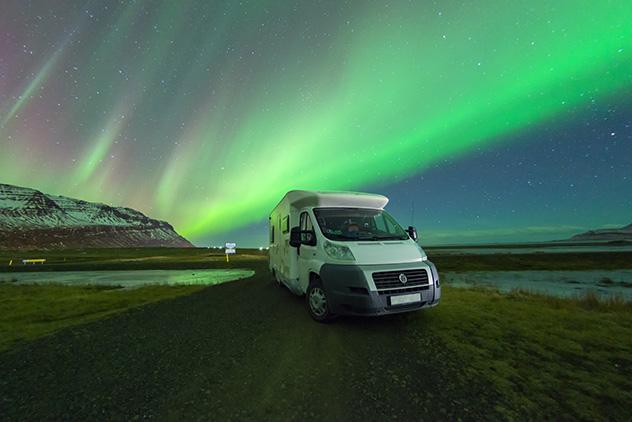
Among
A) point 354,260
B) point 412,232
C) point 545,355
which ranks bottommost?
point 545,355

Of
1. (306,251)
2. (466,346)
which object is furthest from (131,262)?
(466,346)

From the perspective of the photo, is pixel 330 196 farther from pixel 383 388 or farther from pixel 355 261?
pixel 383 388

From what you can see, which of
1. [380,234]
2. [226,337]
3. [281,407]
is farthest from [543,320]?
[226,337]

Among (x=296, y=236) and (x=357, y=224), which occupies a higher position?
(x=357, y=224)

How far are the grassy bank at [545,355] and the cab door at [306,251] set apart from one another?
3.14 meters

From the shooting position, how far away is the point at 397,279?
21.5 feet

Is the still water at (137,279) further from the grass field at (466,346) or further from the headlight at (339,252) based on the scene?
the headlight at (339,252)

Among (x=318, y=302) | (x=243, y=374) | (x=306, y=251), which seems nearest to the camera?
(x=243, y=374)

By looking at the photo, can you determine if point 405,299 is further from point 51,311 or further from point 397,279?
point 51,311

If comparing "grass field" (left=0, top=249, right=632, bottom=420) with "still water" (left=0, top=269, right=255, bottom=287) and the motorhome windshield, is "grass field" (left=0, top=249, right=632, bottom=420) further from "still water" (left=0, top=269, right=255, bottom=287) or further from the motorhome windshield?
"still water" (left=0, top=269, right=255, bottom=287)

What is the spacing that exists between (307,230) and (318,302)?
1945mm

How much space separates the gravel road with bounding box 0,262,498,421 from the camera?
12.0 feet

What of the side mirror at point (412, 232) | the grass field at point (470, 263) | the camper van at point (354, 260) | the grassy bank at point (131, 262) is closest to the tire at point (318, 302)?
the camper van at point (354, 260)

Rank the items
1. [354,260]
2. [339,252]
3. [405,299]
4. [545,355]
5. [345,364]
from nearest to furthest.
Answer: [345,364]
[545,355]
[405,299]
[354,260]
[339,252]
